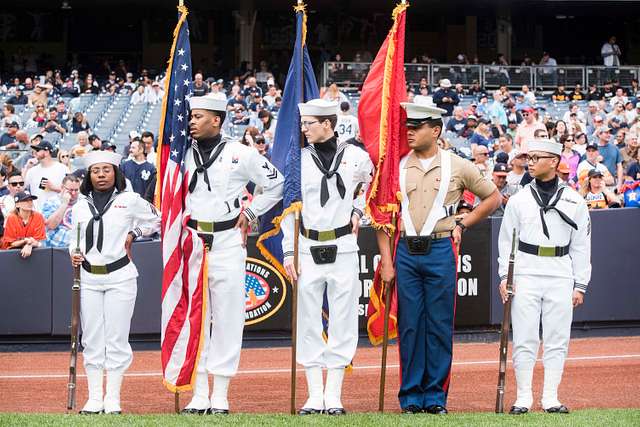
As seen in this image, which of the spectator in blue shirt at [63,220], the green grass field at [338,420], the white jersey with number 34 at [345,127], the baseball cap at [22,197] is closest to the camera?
the green grass field at [338,420]

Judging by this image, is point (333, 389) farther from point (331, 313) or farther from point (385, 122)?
point (385, 122)

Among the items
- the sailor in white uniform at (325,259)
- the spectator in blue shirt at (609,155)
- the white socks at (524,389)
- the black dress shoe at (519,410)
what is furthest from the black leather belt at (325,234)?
the spectator in blue shirt at (609,155)

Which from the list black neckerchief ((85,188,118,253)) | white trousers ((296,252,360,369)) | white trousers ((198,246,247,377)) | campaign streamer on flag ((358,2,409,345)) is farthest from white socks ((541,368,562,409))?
black neckerchief ((85,188,118,253))

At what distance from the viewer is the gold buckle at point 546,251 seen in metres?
8.94

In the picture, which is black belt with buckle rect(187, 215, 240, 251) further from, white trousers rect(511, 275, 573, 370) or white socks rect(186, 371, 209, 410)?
white trousers rect(511, 275, 573, 370)

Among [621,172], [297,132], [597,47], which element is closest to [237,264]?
[297,132]

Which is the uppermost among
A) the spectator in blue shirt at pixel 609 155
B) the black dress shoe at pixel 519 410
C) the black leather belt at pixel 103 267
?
the spectator in blue shirt at pixel 609 155

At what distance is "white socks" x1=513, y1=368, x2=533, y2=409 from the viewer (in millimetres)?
8898

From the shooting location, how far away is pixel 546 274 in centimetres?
890

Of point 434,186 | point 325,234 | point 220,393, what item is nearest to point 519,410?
point 434,186

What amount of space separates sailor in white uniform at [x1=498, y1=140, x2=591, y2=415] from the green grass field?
485 millimetres

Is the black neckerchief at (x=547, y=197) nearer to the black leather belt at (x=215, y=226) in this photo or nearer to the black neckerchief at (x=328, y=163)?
the black neckerchief at (x=328, y=163)

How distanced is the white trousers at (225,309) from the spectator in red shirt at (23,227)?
16.5ft

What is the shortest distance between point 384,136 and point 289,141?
781mm
